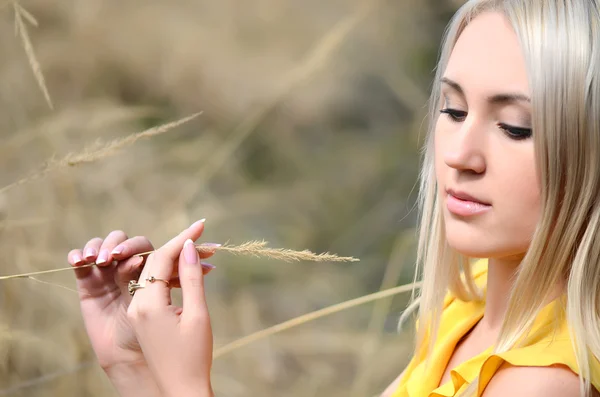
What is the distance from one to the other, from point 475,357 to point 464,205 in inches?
6.6

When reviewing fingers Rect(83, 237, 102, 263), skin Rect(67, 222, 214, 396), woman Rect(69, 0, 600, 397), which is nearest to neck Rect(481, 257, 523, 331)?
woman Rect(69, 0, 600, 397)

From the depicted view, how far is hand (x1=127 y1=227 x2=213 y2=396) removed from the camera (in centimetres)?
76

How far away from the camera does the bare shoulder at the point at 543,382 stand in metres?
0.70

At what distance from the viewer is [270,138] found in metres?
1.72

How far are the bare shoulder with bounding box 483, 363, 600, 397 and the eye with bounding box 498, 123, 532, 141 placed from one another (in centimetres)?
19

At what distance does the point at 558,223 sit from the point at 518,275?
7 centimetres

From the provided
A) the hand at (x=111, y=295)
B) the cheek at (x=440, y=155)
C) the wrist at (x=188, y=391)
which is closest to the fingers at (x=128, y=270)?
the hand at (x=111, y=295)

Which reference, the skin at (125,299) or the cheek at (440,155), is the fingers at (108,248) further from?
the cheek at (440,155)

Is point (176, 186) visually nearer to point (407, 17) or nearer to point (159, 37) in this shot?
point (159, 37)

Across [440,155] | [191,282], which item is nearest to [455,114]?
[440,155]

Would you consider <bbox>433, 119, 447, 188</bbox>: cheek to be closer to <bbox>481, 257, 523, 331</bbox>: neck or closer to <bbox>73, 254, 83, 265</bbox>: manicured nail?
<bbox>481, 257, 523, 331</bbox>: neck

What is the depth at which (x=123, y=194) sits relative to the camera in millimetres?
1378

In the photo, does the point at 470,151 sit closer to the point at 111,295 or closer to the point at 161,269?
the point at 161,269

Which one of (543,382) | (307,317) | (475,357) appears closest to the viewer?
(543,382)
